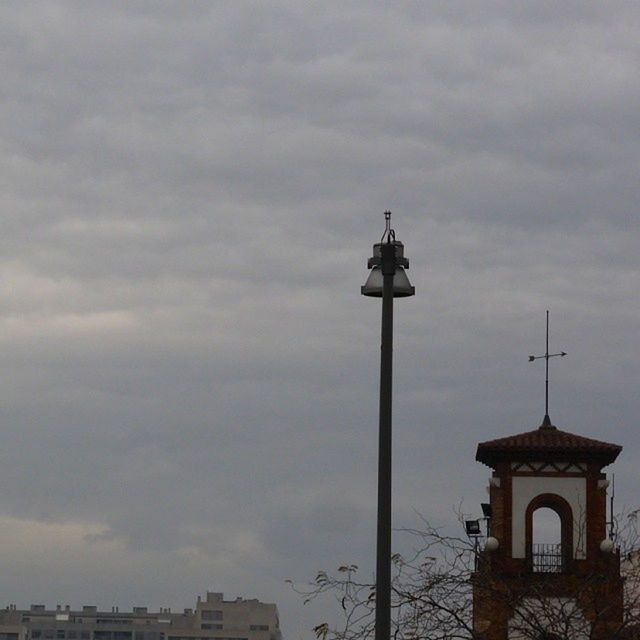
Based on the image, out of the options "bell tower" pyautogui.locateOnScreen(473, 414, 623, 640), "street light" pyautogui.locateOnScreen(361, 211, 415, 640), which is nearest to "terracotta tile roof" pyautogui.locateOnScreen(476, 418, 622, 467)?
"bell tower" pyautogui.locateOnScreen(473, 414, 623, 640)

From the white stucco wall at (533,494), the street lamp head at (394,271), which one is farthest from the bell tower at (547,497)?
the street lamp head at (394,271)

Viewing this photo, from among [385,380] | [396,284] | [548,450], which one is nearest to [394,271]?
[396,284]

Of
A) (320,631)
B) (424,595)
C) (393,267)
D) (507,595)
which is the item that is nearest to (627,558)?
(507,595)

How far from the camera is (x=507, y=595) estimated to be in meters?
31.6

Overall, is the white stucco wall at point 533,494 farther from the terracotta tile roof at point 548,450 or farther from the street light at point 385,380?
the street light at point 385,380

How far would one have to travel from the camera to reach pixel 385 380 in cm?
1994

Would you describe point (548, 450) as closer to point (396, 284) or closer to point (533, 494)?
point (533, 494)

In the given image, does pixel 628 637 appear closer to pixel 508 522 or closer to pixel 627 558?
pixel 627 558

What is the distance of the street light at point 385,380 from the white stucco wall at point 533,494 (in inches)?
1061

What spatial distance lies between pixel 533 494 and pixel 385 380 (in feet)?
92.3

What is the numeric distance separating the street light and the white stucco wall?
2694 cm

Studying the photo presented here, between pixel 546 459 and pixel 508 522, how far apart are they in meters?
2.08

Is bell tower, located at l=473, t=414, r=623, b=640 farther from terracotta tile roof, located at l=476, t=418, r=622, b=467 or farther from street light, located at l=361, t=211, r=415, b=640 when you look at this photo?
street light, located at l=361, t=211, r=415, b=640

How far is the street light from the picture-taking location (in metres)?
19.4
